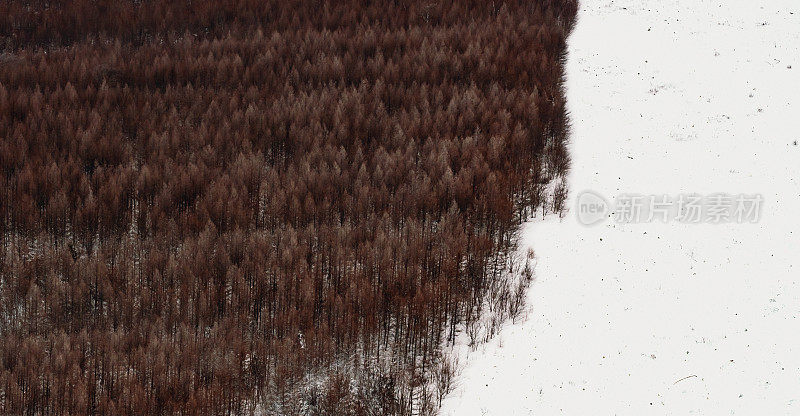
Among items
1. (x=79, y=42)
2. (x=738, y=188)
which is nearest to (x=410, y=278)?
(x=738, y=188)

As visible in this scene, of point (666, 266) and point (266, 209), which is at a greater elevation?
point (266, 209)

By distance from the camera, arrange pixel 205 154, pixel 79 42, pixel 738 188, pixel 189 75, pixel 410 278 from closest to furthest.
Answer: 1. pixel 410 278
2. pixel 738 188
3. pixel 205 154
4. pixel 189 75
5. pixel 79 42

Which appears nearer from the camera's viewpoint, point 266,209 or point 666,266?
point 666,266

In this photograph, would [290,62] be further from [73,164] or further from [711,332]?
[711,332]
